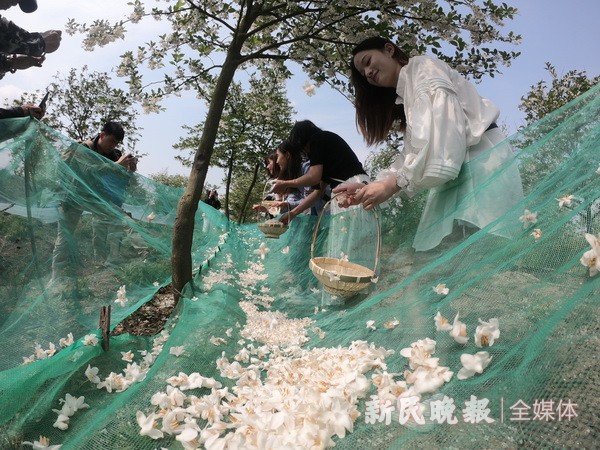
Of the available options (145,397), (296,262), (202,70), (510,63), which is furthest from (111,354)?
(510,63)

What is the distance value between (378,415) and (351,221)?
2138 millimetres

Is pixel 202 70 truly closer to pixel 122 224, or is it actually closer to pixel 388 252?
pixel 122 224

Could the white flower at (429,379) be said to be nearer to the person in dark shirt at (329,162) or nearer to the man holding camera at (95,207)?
the man holding camera at (95,207)

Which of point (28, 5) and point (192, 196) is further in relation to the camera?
point (192, 196)

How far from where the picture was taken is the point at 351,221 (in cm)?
329

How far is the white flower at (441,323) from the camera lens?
1411 mm

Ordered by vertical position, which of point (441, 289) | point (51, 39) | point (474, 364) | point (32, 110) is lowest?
point (474, 364)

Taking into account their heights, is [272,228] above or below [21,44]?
below

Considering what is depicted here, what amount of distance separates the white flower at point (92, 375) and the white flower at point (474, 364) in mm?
1588

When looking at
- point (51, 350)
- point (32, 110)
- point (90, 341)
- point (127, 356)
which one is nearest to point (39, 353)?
point (51, 350)

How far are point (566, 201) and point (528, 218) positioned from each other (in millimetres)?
126

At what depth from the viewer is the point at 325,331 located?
232 centimetres

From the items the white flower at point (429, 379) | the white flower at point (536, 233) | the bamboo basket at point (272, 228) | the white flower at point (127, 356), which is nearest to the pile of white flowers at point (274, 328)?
the white flower at point (127, 356)

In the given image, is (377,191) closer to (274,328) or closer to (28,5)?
(274,328)
